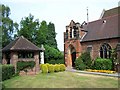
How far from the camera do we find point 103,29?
32.6m

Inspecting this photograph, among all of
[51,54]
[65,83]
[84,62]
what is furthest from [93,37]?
[65,83]

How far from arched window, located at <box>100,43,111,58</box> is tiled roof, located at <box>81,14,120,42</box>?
136cm

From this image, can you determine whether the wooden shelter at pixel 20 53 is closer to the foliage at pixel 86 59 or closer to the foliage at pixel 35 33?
the foliage at pixel 86 59

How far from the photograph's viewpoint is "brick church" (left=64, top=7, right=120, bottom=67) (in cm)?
3027

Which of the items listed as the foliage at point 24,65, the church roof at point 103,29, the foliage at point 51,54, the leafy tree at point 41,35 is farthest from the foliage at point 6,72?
the leafy tree at point 41,35

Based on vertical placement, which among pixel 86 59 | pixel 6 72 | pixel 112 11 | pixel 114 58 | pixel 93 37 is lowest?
pixel 6 72

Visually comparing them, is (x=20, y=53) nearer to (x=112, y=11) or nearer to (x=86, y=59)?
(x=86, y=59)

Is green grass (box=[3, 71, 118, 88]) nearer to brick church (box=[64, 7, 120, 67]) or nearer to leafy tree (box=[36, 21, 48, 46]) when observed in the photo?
brick church (box=[64, 7, 120, 67])

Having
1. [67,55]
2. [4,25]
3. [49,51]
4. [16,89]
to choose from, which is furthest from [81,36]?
[16,89]

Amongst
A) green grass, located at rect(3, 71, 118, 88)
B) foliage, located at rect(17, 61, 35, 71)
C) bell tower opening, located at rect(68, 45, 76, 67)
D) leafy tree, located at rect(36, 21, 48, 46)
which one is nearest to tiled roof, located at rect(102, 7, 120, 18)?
bell tower opening, located at rect(68, 45, 76, 67)

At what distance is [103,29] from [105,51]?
12.9 feet

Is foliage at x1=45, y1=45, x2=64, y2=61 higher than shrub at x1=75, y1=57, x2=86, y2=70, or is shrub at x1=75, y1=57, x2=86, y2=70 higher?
foliage at x1=45, y1=45, x2=64, y2=61

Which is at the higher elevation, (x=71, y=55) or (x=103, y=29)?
(x=103, y=29)

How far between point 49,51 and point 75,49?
801 cm
